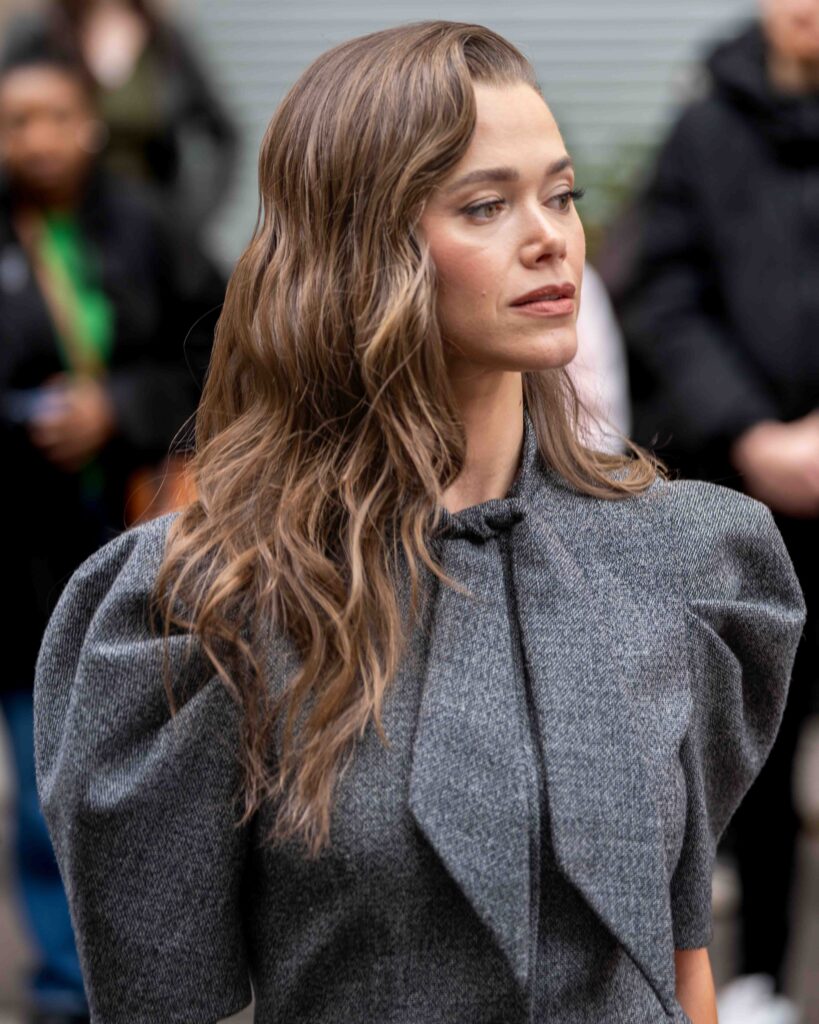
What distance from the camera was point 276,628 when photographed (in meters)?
2.07

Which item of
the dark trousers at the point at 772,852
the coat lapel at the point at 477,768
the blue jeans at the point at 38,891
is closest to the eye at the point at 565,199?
the coat lapel at the point at 477,768

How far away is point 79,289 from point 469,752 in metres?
2.31

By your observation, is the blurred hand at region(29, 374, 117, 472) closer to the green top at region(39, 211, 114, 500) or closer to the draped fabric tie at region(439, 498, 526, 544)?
the green top at region(39, 211, 114, 500)

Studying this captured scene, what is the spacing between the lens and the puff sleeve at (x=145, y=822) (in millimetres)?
2047

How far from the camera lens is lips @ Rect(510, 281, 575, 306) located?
2086 mm

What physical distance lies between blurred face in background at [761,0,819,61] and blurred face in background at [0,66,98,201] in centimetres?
159

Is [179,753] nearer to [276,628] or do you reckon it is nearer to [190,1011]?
[276,628]

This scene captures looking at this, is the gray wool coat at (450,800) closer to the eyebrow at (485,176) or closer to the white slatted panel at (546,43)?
the eyebrow at (485,176)

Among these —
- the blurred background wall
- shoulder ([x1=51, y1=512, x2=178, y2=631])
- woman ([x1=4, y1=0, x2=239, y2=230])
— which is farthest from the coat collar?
the blurred background wall

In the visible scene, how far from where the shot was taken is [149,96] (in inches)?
201

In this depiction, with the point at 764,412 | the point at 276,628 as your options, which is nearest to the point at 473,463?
the point at 276,628

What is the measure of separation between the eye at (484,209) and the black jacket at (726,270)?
1695 mm

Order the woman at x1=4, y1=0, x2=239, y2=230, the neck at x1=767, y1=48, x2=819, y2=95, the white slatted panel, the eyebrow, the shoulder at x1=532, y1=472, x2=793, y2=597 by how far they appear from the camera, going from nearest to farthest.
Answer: the eyebrow, the shoulder at x1=532, y1=472, x2=793, y2=597, the neck at x1=767, y1=48, x2=819, y2=95, the woman at x1=4, y1=0, x2=239, y2=230, the white slatted panel

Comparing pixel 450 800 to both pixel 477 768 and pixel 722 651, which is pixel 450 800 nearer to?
pixel 477 768
